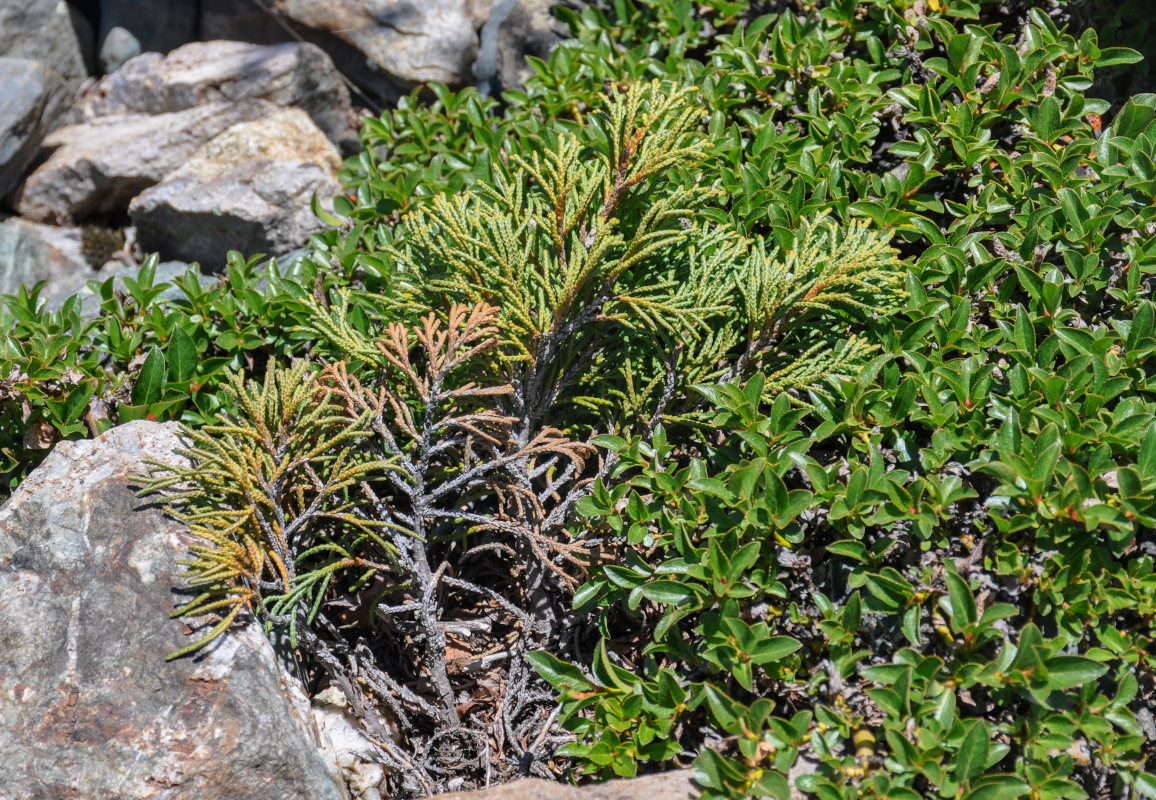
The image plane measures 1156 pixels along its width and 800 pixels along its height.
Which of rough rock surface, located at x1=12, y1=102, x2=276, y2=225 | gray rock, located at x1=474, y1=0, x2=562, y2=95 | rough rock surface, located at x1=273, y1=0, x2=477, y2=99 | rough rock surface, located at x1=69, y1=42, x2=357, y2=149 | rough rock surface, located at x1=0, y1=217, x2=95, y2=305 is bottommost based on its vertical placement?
rough rock surface, located at x1=0, y1=217, x2=95, y2=305

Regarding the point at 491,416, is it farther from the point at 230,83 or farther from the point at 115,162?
the point at 230,83

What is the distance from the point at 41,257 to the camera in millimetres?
5867

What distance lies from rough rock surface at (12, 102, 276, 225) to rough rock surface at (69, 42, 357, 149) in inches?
6.1

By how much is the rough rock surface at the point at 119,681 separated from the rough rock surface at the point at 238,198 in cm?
281

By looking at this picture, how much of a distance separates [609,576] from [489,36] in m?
4.77

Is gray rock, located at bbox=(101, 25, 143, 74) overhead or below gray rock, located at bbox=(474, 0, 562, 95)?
below

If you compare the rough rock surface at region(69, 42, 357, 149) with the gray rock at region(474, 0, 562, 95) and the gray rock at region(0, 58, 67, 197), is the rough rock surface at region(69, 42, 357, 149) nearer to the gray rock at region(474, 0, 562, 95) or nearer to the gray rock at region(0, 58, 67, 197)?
the gray rock at region(0, 58, 67, 197)

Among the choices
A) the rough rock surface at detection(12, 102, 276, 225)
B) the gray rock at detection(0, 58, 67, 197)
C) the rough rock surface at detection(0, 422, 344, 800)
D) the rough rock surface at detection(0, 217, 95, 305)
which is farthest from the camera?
the rough rock surface at detection(12, 102, 276, 225)

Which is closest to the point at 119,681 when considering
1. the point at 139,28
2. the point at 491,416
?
the point at 491,416

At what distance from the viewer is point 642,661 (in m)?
3.02

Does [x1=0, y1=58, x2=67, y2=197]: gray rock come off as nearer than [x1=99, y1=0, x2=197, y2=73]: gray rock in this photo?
Yes

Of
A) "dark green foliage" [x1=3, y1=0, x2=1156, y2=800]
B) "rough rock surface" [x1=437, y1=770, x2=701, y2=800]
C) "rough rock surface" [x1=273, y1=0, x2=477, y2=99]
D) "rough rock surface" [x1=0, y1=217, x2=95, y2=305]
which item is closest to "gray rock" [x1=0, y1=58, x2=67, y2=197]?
"rough rock surface" [x1=0, y1=217, x2=95, y2=305]

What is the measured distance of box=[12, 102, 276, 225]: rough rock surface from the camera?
20.4ft

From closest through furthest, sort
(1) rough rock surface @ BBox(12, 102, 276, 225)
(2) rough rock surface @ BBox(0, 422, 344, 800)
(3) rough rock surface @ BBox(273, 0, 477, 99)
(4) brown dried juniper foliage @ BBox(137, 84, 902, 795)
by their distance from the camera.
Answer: (2) rough rock surface @ BBox(0, 422, 344, 800)
(4) brown dried juniper foliage @ BBox(137, 84, 902, 795)
(1) rough rock surface @ BBox(12, 102, 276, 225)
(3) rough rock surface @ BBox(273, 0, 477, 99)
